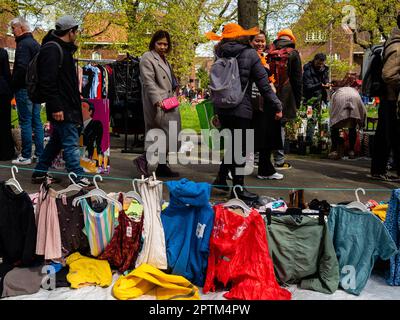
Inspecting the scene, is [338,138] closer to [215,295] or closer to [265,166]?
[265,166]

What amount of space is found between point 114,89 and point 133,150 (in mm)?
1176

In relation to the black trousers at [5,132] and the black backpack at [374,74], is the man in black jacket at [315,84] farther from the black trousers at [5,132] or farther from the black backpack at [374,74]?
the black trousers at [5,132]

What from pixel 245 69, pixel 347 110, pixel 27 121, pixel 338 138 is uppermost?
pixel 245 69

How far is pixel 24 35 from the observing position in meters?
6.20

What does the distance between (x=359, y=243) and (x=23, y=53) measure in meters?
5.04

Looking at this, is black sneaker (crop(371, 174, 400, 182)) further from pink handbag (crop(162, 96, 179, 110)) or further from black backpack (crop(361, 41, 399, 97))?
pink handbag (crop(162, 96, 179, 110))

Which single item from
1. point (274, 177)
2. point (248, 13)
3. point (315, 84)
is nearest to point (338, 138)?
point (315, 84)

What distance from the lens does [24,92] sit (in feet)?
21.3

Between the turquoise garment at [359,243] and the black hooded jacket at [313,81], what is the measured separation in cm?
575

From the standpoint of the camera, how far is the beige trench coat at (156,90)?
548cm

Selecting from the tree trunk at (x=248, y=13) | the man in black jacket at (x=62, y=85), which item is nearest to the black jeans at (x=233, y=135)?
the man in black jacket at (x=62, y=85)

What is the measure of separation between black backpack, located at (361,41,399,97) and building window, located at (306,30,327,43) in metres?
17.2

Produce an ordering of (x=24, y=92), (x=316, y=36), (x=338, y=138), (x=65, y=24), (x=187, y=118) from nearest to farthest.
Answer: (x=65, y=24) < (x=24, y=92) < (x=338, y=138) < (x=187, y=118) < (x=316, y=36)
